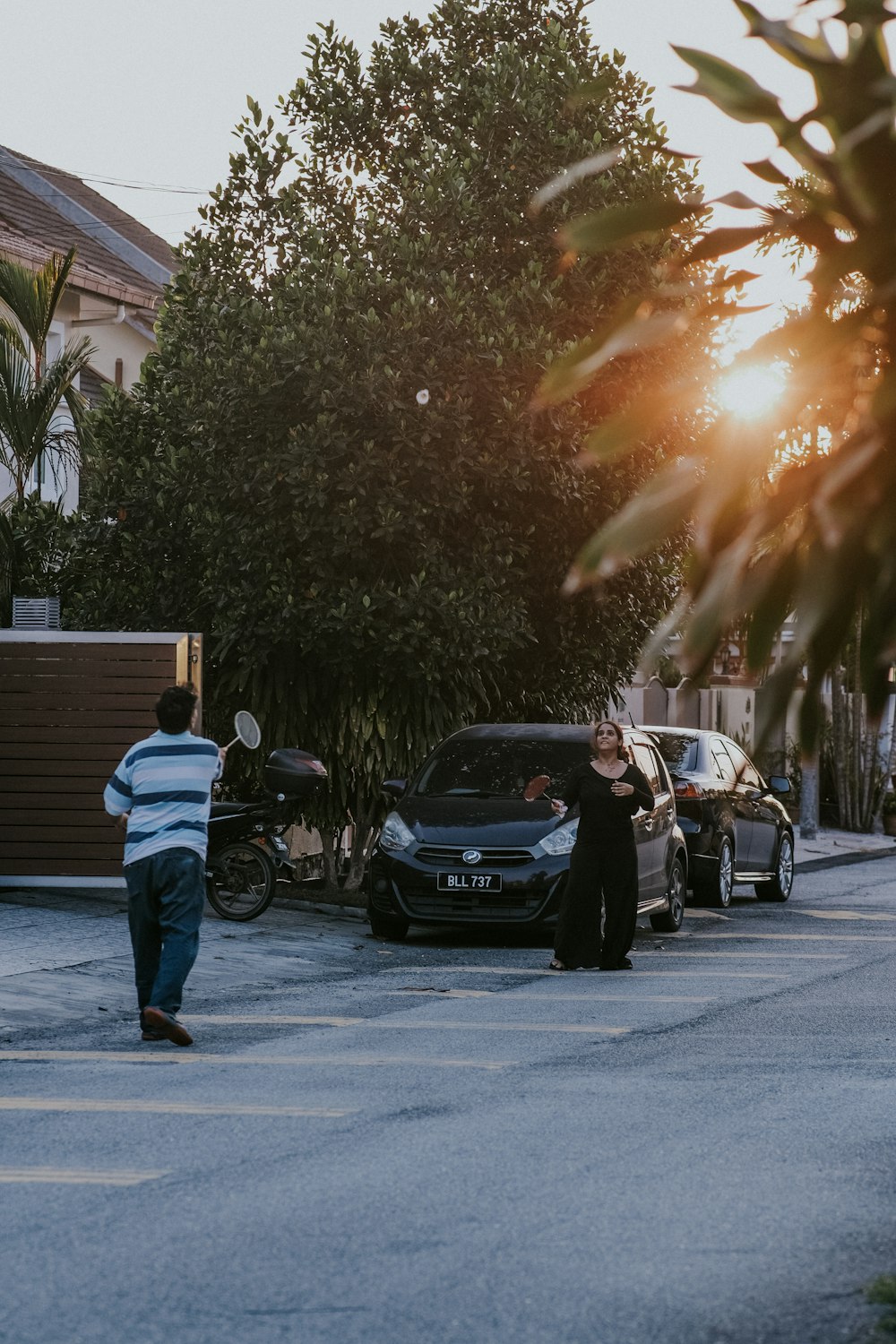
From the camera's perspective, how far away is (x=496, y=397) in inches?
677

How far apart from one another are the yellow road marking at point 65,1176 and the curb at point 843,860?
1963cm

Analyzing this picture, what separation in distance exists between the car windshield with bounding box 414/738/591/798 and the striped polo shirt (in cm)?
534

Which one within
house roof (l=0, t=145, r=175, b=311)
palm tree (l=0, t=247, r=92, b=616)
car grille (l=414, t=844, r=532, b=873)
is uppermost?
house roof (l=0, t=145, r=175, b=311)

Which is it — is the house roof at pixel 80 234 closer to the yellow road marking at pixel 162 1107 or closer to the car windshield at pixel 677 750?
the car windshield at pixel 677 750

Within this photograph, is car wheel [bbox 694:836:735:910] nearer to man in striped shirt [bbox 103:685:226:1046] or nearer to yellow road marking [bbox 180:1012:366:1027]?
yellow road marking [bbox 180:1012:366:1027]

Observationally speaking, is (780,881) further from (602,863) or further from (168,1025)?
(168,1025)

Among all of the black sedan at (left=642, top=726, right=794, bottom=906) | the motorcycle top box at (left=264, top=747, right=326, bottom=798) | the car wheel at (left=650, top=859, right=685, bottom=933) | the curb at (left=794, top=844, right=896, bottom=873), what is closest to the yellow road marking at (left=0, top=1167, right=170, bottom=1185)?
the motorcycle top box at (left=264, top=747, right=326, bottom=798)

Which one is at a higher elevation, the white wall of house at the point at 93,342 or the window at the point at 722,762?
the white wall of house at the point at 93,342

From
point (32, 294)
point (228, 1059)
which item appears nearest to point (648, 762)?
point (32, 294)

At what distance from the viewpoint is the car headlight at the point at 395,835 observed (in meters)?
15.1

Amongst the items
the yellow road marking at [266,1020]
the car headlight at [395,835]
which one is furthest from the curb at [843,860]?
the yellow road marking at [266,1020]

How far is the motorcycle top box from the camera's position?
1658 centimetres

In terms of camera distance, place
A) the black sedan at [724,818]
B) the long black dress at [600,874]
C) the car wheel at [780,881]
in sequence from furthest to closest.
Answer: the car wheel at [780,881] → the black sedan at [724,818] → the long black dress at [600,874]

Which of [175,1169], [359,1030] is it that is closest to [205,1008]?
[359,1030]
